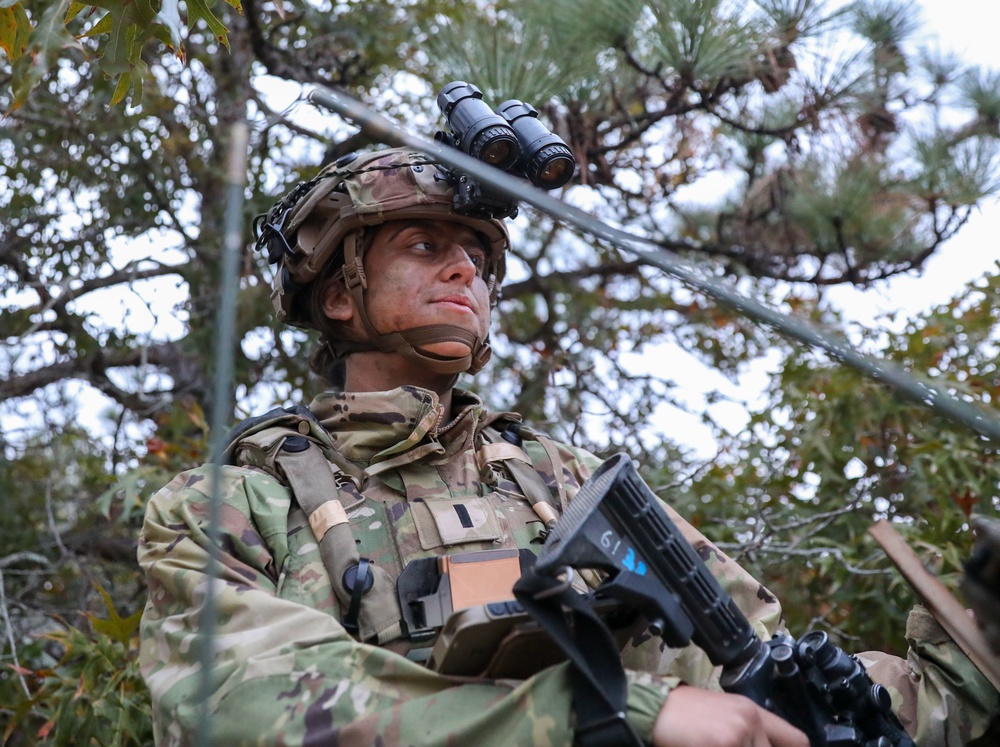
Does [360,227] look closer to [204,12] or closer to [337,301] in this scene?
[337,301]

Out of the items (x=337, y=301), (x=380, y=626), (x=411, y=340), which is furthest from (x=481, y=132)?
(x=380, y=626)

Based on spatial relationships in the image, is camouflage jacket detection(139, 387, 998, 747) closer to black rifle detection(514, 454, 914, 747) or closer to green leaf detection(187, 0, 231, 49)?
black rifle detection(514, 454, 914, 747)

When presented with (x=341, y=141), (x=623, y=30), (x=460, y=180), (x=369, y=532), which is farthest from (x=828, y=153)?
(x=369, y=532)

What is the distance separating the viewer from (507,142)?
12.2ft

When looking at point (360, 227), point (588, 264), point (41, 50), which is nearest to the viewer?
point (41, 50)

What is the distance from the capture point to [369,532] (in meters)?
3.40

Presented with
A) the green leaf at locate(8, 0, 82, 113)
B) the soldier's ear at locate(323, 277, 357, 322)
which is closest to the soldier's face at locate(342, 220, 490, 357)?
the soldier's ear at locate(323, 277, 357, 322)

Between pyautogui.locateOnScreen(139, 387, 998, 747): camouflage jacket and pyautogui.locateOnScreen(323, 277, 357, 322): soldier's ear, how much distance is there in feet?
1.18

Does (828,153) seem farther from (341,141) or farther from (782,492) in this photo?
(341,141)

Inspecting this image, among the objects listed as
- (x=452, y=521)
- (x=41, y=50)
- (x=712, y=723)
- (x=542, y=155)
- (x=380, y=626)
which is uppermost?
(x=41, y=50)

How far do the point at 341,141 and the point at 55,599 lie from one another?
2775 mm

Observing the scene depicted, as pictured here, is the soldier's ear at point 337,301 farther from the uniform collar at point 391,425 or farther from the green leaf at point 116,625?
the green leaf at point 116,625

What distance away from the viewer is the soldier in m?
2.58

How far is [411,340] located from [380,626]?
1.05m
